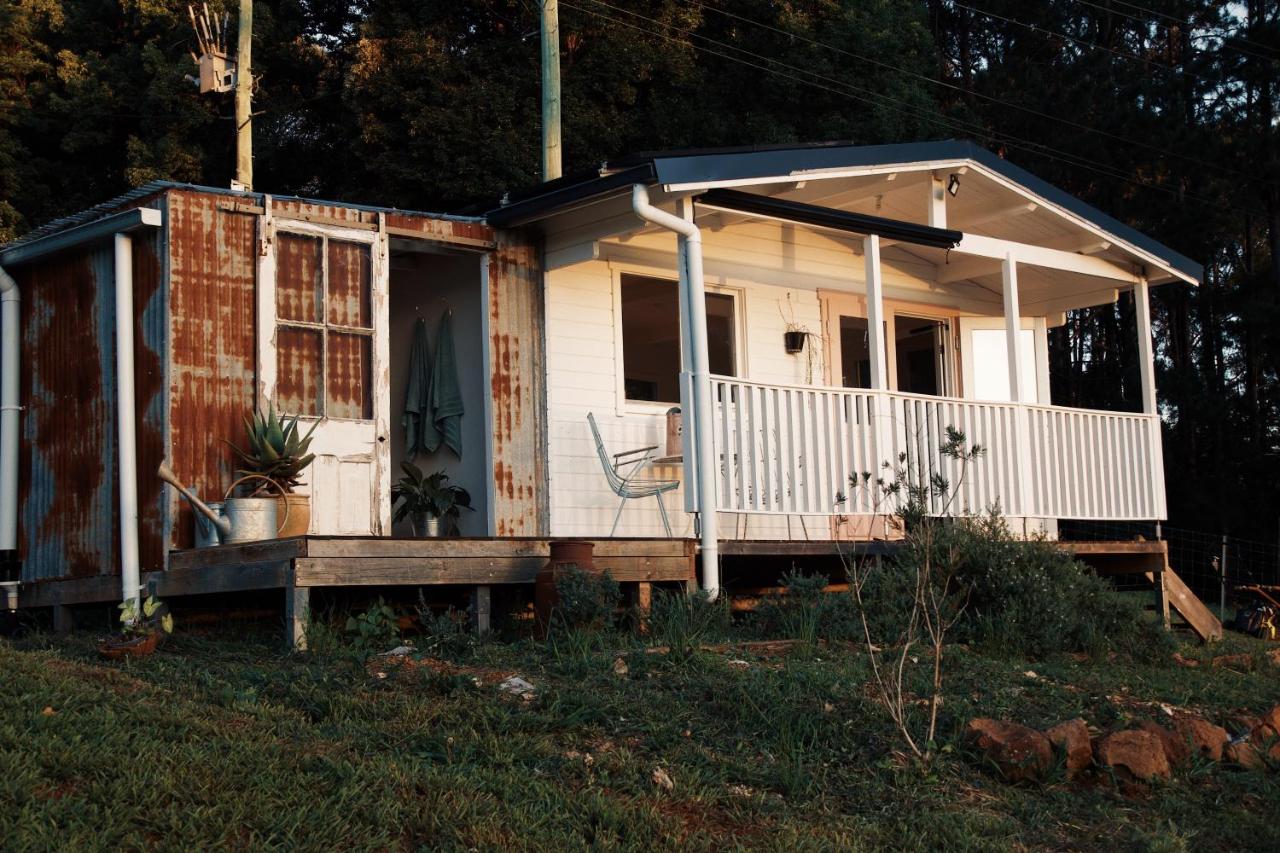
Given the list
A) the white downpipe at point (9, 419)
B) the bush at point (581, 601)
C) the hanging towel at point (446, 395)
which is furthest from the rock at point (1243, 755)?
the white downpipe at point (9, 419)

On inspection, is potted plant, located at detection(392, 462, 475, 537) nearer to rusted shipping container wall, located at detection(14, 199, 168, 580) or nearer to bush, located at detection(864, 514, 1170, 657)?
rusted shipping container wall, located at detection(14, 199, 168, 580)

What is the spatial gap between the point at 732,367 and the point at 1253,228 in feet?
47.5

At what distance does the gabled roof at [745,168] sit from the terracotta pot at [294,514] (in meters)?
2.69

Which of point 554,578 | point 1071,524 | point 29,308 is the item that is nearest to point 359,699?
point 554,578

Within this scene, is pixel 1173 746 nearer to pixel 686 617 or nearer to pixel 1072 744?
pixel 1072 744

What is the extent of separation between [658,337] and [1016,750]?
20.1 feet

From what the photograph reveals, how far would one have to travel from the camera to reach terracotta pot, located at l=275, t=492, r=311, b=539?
920 cm

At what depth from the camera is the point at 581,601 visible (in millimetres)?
8305

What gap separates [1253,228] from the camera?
2327 cm

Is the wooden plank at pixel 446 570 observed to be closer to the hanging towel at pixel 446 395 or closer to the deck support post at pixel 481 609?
the deck support post at pixel 481 609

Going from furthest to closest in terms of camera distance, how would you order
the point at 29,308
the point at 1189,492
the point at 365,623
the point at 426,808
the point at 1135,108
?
1. the point at 1135,108
2. the point at 1189,492
3. the point at 29,308
4. the point at 365,623
5. the point at 426,808

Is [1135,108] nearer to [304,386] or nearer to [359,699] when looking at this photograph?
[304,386]

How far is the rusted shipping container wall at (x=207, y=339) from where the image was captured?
9.34 metres

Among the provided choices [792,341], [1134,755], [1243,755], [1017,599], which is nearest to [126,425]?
[792,341]
